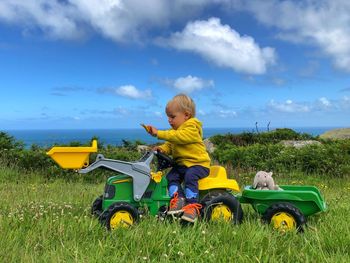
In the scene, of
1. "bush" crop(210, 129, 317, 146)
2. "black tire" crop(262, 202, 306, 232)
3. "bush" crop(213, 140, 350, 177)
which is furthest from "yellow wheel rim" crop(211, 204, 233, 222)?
"bush" crop(210, 129, 317, 146)

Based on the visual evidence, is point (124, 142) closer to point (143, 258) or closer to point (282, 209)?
point (282, 209)

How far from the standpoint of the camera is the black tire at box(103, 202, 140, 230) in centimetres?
502

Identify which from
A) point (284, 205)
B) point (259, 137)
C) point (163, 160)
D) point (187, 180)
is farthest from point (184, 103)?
point (259, 137)

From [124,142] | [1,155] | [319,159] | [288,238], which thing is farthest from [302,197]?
[124,142]

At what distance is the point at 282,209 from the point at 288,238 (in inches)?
24.4

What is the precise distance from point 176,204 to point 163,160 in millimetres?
671

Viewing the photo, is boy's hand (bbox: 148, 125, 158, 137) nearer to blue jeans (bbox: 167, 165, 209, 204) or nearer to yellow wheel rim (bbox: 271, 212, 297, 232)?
blue jeans (bbox: 167, 165, 209, 204)

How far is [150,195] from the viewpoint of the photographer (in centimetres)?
540

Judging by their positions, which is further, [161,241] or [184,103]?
[184,103]

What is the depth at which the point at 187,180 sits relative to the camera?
5363 mm

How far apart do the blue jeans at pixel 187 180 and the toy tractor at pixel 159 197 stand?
86mm

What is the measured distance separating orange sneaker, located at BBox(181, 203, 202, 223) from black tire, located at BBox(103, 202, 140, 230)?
0.53 meters

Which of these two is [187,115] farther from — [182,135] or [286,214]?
[286,214]

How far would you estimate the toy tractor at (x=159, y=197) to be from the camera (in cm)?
508
